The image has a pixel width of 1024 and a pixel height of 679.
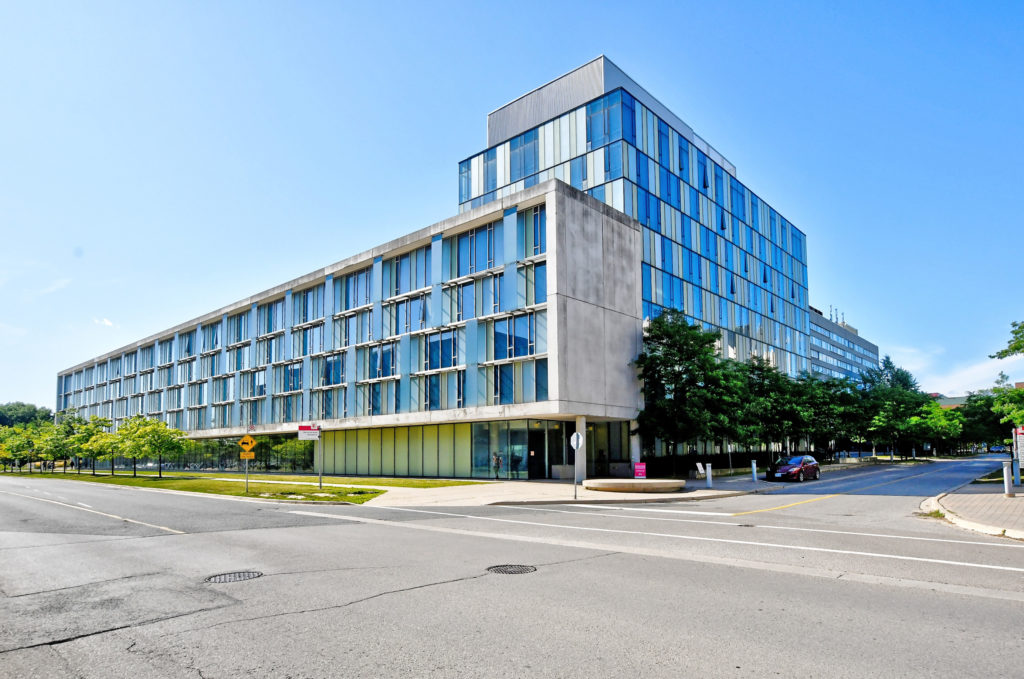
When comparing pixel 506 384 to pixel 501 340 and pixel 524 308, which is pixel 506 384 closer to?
pixel 501 340

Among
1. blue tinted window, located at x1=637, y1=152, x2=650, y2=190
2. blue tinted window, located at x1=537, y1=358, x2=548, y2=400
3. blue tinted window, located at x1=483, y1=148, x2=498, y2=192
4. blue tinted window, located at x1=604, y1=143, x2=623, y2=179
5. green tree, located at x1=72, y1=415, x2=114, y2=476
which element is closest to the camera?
blue tinted window, located at x1=537, y1=358, x2=548, y2=400

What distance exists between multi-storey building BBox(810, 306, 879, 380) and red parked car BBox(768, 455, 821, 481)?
277 ft

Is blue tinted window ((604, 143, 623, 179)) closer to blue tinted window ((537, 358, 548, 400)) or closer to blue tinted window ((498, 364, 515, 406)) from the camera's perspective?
blue tinted window ((498, 364, 515, 406))

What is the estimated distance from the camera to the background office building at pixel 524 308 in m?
37.8

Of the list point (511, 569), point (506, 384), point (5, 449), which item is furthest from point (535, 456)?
point (5, 449)

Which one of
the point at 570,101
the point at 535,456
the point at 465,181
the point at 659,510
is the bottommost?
the point at 659,510

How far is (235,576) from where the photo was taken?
31.7 ft

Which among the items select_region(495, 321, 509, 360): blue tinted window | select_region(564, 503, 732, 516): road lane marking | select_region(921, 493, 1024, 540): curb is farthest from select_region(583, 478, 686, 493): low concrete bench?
select_region(921, 493, 1024, 540): curb

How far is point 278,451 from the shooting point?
61.0 metres

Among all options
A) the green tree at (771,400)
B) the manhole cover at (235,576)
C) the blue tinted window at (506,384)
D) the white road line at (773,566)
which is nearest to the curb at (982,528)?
the white road line at (773,566)

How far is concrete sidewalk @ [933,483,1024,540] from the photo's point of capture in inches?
561

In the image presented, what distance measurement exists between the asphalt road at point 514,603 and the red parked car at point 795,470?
72.5 feet

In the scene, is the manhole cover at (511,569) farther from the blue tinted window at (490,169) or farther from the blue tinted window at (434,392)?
the blue tinted window at (490,169)

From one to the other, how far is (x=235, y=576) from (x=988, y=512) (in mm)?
18383
